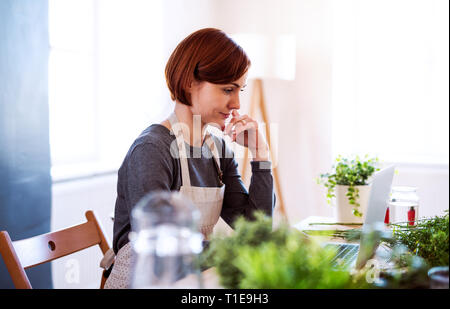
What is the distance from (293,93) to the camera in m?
3.75

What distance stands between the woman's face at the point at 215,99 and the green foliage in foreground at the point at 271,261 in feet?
2.58

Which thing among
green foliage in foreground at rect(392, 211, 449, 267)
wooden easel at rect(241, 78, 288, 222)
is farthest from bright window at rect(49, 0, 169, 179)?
green foliage in foreground at rect(392, 211, 449, 267)

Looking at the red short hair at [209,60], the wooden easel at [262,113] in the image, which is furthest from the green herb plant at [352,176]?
the wooden easel at [262,113]

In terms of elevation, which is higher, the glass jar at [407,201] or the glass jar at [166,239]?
the glass jar at [166,239]

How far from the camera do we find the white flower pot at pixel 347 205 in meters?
1.77

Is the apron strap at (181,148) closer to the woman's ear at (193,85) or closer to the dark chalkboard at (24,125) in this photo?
the woman's ear at (193,85)

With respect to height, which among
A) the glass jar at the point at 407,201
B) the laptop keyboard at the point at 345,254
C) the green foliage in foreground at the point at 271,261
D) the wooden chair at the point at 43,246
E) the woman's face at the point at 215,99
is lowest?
the wooden chair at the point at 43,246

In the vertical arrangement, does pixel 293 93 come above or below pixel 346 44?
below

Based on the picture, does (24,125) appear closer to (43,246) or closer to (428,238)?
(43,246)

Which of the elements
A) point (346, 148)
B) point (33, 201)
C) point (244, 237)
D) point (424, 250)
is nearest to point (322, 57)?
point (346, 148)

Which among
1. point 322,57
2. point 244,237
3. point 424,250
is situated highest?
point 322,57

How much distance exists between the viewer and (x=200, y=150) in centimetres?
164
